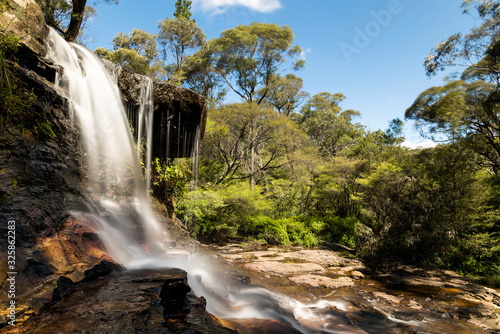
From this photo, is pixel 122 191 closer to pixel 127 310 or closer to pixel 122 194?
pixel 122 194

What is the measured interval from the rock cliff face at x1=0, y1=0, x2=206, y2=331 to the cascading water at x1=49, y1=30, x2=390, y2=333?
42 centimetres

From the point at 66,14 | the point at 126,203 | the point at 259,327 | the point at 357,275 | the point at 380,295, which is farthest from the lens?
the point at 66,14

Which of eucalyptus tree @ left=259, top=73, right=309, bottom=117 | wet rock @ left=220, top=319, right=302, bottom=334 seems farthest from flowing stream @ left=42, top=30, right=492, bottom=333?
eucalyptus tree @ left=259, top=73, right=309, bottom=117

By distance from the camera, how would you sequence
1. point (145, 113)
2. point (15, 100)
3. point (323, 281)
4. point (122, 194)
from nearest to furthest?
point (15, 100) → point (122, 194) → point (145, 113) → point (323, 281)

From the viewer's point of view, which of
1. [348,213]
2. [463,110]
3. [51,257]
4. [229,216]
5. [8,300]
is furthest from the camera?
[348,213]

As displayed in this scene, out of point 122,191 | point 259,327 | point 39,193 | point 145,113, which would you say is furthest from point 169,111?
point 259,327

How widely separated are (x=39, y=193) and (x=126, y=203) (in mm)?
2373

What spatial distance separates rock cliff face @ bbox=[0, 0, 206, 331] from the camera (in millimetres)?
2791

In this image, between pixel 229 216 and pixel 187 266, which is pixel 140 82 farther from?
pixel 229 216

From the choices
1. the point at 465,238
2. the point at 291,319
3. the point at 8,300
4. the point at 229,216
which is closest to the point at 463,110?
the point at 465,238

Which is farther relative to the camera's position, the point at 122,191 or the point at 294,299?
the point at 122,191

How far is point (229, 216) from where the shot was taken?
1425cm

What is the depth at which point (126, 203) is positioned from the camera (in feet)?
20.0

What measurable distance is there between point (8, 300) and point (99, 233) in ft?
6.11
